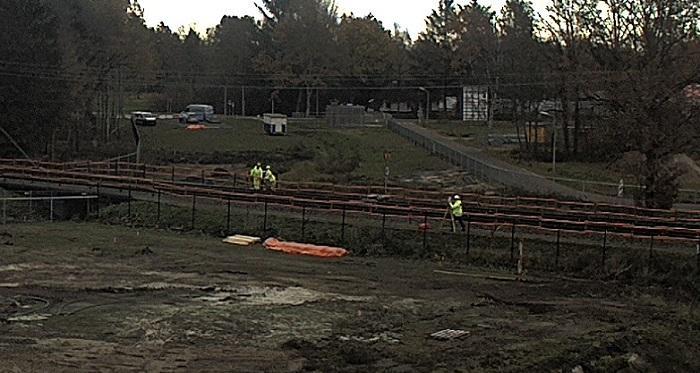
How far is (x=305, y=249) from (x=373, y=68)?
81.0 m

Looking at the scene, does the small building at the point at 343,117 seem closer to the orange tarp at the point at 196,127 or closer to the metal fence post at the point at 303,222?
the orange tarp at the point at 196,127

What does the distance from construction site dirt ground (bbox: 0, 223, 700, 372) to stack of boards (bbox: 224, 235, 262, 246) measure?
5.40 feet

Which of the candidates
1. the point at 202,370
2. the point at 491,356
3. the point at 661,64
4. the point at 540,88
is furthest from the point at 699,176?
the point at 202,370

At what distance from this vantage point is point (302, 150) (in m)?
75.2

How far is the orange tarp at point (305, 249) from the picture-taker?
34.2 metres

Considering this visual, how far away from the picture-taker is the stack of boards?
3644cm

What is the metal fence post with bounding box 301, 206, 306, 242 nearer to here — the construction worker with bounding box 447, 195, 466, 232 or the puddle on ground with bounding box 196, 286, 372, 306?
the construction worker with bounding box 447, 195, 466, 232

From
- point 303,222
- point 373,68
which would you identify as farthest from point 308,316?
point 373,68

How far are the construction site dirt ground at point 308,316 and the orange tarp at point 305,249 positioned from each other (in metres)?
0.72

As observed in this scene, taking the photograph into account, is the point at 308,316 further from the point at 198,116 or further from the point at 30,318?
the point at 198,116

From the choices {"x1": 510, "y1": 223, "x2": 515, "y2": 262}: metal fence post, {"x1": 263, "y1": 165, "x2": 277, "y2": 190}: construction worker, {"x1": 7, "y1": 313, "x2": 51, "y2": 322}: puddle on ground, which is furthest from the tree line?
{"x1": 7, "y1": 313, "x2": 51, "y2": 322}: puddle on ground

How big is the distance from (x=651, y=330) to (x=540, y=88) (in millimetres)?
52315

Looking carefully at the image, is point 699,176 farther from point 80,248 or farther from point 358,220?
point 80,248

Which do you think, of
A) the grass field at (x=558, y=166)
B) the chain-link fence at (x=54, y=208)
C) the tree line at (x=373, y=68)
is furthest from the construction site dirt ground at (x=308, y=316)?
the grass field at (x=558, y=166)
